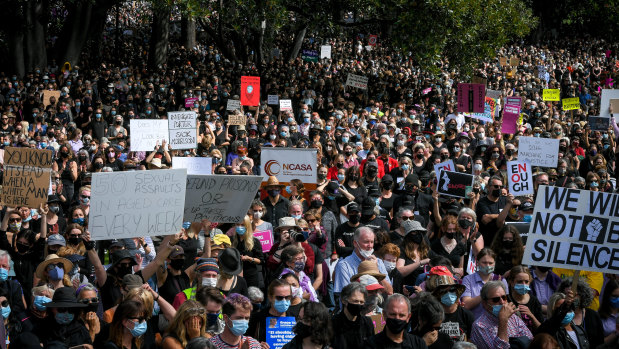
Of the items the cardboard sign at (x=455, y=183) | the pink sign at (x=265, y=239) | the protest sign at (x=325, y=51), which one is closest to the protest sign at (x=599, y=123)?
the cardboard sign at (x=455, y=183)

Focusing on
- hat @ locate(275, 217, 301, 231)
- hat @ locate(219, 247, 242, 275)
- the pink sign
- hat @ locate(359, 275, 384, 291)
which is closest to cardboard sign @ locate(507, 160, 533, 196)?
the pink sign

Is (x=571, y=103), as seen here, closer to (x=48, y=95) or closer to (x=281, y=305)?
(x=48, y=95)

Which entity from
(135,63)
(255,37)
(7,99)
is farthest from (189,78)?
Result: (135,63)

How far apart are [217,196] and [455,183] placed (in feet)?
14.5

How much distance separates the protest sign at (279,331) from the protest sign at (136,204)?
4.68 feet

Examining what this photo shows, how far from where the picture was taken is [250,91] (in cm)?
2150

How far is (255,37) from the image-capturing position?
3128 cm

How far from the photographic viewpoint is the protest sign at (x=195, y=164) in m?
13.8

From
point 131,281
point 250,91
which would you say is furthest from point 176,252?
point 250,91

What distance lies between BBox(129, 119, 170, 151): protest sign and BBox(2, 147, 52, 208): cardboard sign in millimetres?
5507

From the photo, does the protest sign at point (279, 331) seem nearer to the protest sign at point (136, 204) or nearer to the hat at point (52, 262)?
the protest sign at point (136, 204)

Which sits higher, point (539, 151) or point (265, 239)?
point (539, 151)

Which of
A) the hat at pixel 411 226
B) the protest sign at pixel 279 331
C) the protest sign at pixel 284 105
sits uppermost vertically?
the protest sign at pixel 284 105

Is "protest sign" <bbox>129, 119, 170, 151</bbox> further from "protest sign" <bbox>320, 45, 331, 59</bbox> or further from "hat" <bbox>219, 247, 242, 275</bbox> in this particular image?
"protest sign" <bbox>320, 45, 331, 59</bbox>
